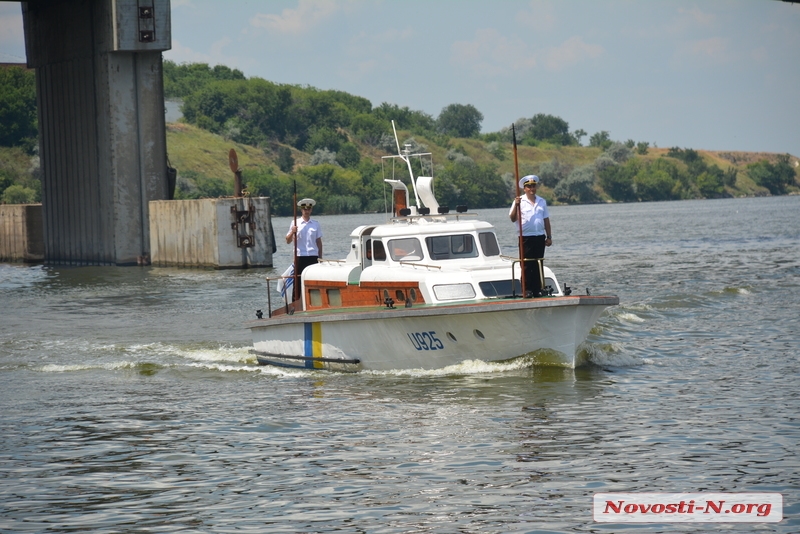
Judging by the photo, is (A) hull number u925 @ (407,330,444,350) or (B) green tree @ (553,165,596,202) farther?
(B) green tree @ (553,165,596,202)

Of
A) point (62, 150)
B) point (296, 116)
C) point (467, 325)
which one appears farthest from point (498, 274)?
point (296, 116)

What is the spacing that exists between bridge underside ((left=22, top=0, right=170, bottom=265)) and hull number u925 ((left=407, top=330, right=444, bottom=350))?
2894 cm

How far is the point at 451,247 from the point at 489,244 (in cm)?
77

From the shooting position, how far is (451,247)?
1897 centimetres

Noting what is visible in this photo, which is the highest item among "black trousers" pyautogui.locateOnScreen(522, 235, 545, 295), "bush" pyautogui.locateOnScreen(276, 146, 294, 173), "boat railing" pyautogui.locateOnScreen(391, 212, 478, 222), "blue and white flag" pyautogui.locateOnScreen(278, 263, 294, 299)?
"bush" pyautogui.locateOnScreen(276, 146, 294, 173)

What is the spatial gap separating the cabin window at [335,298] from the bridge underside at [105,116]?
26.8m

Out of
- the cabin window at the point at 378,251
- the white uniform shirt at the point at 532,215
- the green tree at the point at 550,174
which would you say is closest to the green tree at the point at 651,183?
the green tree at the point at 550,174

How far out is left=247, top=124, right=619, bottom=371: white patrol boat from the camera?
56.1 feet

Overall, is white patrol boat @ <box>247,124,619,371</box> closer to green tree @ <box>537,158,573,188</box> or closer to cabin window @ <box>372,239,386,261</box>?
cabin window @ <box>372,239,386,261</box>

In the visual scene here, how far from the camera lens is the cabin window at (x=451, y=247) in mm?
18844

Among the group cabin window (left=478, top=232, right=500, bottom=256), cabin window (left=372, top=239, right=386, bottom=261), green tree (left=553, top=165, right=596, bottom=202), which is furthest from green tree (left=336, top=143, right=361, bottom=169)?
cabin window (left=372, top=239, right=386, bottom=261)

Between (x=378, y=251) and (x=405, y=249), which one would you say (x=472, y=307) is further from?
(x=378, y=251)

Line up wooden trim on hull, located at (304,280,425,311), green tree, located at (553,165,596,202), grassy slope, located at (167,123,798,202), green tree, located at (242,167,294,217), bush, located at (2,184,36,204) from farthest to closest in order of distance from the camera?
1. green tree, located at (553,165,596,202)
2. grassy slope, located at (167,123,798,202)
3. green tree, located at (242,167,294,217)
4. bush, located at (2,184,36,204)
5. wooden trim on hull, located at (304,280,425,311)

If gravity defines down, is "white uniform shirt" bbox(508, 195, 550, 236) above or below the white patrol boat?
above
